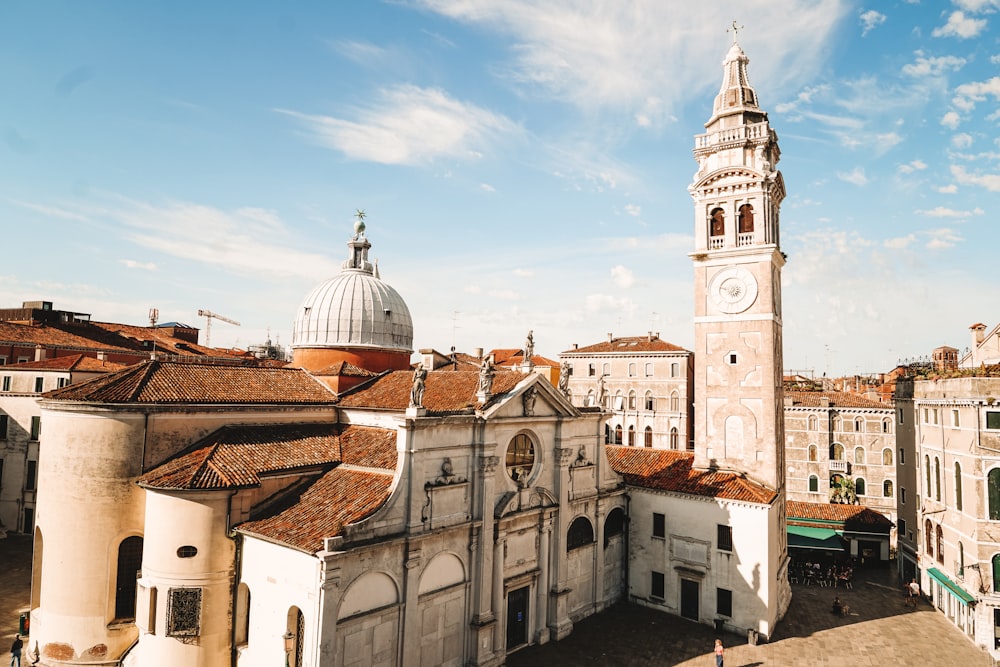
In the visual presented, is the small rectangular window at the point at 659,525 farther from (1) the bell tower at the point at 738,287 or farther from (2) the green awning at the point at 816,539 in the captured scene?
(2) the green awning at the point at 816,539

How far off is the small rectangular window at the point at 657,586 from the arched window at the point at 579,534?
3978 mm

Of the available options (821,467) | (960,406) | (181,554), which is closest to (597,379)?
(821,467)

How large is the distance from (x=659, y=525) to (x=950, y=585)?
1319cm

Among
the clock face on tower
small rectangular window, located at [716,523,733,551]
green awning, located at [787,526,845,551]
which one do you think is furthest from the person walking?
green awning, located at [787,526,845,551]

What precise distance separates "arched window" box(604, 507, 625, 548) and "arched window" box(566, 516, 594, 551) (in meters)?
1.27

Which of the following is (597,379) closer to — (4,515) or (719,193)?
(719,193)

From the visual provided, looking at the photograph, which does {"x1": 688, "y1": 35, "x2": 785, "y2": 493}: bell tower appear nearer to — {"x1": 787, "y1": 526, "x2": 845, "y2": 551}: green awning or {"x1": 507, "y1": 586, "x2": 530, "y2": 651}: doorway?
{"x1": 787, "y1": 526, "x2": 845, "y2": 551}: green awning

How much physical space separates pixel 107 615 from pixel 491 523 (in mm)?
13300

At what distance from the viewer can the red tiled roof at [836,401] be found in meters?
48.2

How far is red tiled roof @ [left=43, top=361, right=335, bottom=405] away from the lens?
20.5m

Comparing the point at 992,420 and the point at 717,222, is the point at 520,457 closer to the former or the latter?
the point at 717,222

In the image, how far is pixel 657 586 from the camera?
28.3 m

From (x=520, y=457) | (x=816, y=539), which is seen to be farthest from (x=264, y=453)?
(x=816, y=539)

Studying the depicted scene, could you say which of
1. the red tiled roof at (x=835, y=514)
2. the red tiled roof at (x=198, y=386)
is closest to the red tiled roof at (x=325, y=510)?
the red tiled roof at (x=198, y=386)
